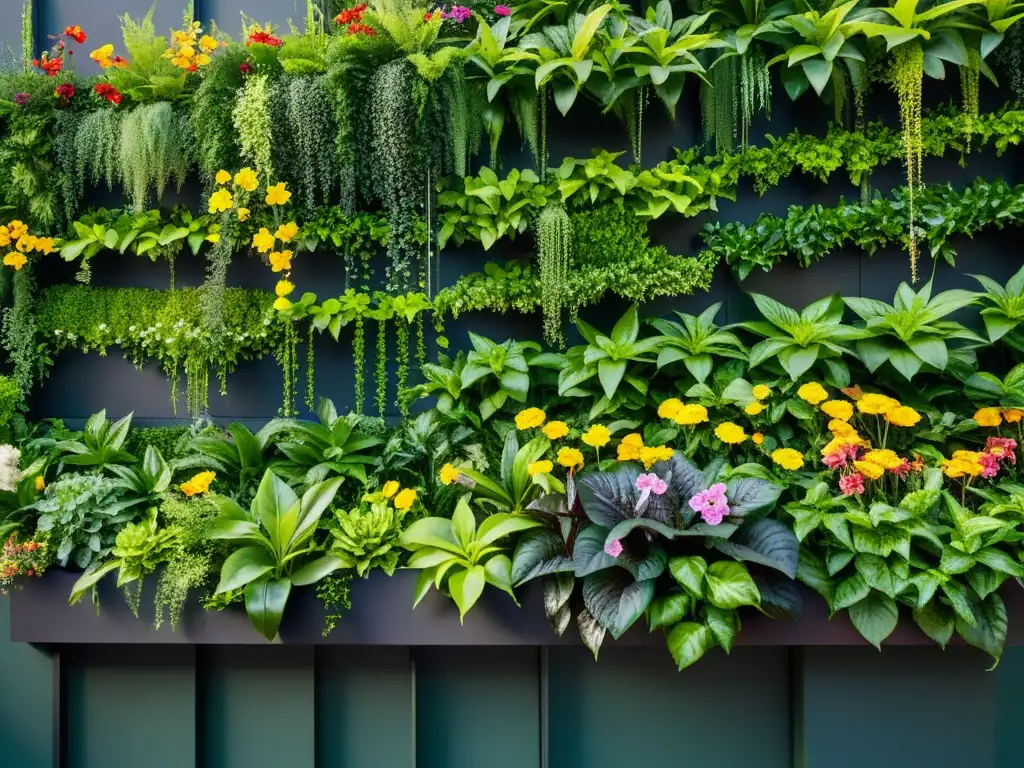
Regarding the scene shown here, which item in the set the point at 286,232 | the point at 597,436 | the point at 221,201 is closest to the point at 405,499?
the point at 597,436

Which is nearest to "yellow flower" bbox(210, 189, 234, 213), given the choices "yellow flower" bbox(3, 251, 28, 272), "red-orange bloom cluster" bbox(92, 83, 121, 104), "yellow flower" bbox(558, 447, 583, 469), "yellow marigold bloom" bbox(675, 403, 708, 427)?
"red-orange bloom cluster" bbox(92, 83, 121, 104)

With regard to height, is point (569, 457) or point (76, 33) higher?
point (76, 33)

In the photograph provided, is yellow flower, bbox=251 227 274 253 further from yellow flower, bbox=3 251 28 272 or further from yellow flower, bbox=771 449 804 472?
yellow flower, bbox=771 449 804 472

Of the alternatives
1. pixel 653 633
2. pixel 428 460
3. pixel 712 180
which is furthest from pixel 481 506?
pixel 712 180

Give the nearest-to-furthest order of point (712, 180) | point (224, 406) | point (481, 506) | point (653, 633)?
point (653, 633), point (481, 506), point (712, 180), point (224, 406)

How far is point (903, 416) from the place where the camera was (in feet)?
7.65

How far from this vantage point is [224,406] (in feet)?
10.2

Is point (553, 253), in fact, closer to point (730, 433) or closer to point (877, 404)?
point (730, 433)

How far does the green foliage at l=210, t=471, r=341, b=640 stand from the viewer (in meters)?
2.11

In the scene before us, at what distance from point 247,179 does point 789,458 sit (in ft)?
7.09

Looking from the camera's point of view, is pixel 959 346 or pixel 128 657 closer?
pixel 128 657

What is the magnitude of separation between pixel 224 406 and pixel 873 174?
2919mm

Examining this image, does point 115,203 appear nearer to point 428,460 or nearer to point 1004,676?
point 428,460

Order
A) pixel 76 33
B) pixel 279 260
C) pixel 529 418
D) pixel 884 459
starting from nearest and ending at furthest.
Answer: pixel 884 459, pixel 529 418, pixel 279 260, pixel 76 33
